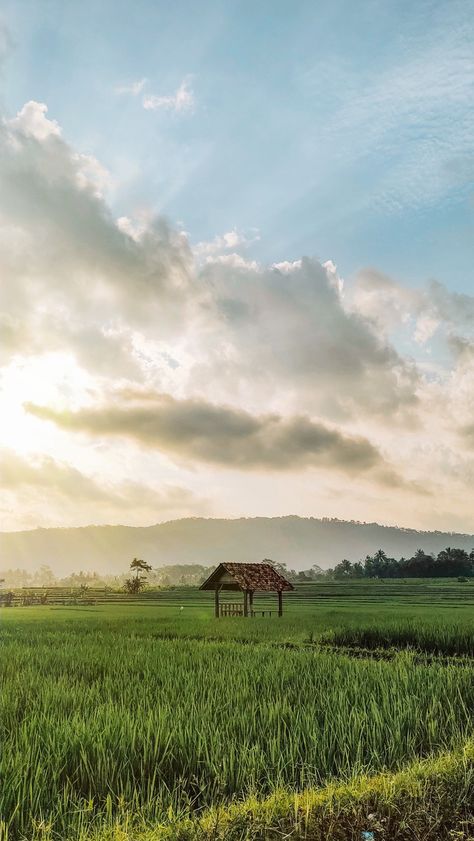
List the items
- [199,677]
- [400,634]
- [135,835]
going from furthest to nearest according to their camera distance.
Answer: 1. [400,634]
2. [199,677]
3. [135,835]

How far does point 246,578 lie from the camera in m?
30.0

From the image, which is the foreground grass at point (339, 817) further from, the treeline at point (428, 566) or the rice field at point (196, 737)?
the treeline at point (428, 566)

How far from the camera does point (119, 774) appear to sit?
4332 millimetres

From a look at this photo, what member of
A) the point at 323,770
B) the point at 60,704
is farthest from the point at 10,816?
the point at 60,704

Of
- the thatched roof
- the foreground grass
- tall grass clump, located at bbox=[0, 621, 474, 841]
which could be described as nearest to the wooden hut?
the thatched roof

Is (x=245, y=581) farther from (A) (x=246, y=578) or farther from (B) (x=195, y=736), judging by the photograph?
(B) (x=195, y=736)

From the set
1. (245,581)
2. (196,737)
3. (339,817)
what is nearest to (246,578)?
(245,581)

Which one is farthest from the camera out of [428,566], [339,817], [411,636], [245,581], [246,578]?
[428,566]

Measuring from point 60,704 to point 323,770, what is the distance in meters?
3.09

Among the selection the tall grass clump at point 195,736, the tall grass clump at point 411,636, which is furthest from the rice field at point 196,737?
the tall grass clump at point 411,636

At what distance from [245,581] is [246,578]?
1.11 ft

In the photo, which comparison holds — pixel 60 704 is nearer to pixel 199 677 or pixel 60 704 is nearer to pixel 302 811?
pixel 199 677

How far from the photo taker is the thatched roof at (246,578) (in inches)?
1171

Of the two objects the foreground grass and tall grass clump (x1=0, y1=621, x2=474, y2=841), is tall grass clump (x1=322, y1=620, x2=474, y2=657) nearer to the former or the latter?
tall grass clump (x1=0, y1=621, x2=474, y2=841)
